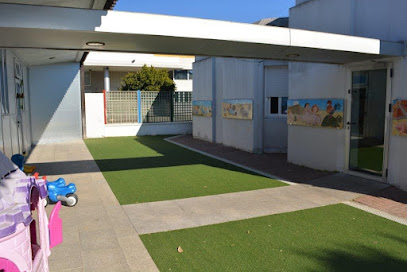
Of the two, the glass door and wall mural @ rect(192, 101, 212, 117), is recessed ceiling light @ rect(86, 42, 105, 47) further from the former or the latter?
wall mural @ rect(192, 101, 212, 117)

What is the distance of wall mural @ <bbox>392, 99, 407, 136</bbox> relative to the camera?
6809 mm

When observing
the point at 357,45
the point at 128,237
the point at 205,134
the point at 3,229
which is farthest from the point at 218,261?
the point at 205,134

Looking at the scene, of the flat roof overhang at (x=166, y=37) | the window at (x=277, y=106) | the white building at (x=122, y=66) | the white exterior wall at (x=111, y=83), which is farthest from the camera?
Result: the white exterior wall at (x=111, y=83)

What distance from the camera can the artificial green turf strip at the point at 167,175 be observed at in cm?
722

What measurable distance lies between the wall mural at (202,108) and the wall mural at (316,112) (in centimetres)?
605

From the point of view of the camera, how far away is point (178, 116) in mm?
19938

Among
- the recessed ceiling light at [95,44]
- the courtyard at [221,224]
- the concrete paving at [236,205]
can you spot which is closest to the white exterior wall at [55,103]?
the courtyard at [221,224]

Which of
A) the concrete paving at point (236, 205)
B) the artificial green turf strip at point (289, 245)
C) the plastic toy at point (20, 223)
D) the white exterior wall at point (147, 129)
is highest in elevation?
the plastic toy at point (20, 223)

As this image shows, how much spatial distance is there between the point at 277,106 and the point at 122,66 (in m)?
25.8

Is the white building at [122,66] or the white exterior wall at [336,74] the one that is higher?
the white building at [122,66]

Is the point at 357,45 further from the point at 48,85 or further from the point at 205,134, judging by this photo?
the point at 48,85

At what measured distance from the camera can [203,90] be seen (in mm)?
16234

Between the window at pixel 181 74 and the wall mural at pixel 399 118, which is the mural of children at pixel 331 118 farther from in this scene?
the window at pixel 181 74

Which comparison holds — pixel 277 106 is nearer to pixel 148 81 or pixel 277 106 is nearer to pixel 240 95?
pixel 240 95
